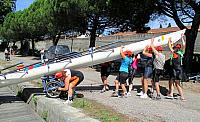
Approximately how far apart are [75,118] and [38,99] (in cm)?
391

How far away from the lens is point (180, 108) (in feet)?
36.8

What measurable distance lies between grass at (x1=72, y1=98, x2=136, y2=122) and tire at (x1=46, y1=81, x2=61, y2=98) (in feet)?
3.31

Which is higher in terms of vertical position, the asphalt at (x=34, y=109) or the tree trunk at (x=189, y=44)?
the tree trunk at (x=189, y=44)

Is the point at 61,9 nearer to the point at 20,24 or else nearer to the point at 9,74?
the point at 9,74

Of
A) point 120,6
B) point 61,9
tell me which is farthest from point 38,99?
point 61,9

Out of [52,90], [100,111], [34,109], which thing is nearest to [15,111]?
Answer: [34,109]

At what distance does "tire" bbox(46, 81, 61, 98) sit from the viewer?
43.1 feet

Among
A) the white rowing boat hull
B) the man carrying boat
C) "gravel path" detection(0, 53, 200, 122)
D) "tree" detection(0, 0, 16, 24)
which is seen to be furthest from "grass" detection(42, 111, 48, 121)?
"tree" detection(0, 0, 16, 24)

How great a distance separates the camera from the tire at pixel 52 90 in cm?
1315

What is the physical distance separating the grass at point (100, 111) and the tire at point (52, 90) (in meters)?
1.01

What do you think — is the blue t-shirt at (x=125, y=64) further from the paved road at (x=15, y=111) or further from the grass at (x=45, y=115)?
the paved road at (x=15, y=111)

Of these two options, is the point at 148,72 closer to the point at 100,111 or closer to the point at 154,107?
the point at 154,107

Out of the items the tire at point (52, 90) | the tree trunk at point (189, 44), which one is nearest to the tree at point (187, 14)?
the tree trunk at point (189, 44)

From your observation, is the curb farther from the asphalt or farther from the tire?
the tire
